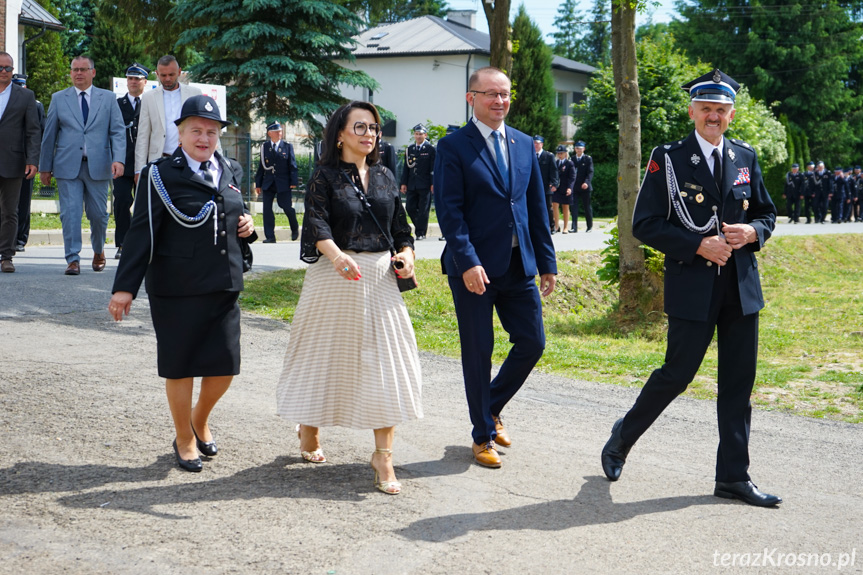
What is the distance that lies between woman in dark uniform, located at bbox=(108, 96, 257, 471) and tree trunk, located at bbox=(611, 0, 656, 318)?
7.40m

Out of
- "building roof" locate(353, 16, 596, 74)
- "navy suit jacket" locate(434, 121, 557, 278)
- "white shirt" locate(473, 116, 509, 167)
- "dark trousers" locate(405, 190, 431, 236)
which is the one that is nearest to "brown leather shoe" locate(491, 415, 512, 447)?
"navy suit jacket" locate(434, 121, 557, 278)

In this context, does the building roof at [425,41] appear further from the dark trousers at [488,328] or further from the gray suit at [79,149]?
the dark trousers at [488,328]

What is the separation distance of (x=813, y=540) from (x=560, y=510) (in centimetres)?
111

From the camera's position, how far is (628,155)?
11.9 m

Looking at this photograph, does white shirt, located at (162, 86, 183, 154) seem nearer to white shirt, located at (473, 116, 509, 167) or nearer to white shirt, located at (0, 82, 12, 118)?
white shirt, located at (0, 82, 12, 118)

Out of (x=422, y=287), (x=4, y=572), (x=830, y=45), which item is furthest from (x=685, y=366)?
(x=830, y=45)

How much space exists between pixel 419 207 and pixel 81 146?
10.1 metres

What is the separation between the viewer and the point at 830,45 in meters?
Answer: 52.6

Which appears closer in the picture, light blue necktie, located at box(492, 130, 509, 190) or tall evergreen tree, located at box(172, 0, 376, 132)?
light blue necktie, located at box(492, 130, 509, 190)

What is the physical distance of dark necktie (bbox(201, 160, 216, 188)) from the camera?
504 cm

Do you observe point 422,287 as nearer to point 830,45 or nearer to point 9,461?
point 9,461

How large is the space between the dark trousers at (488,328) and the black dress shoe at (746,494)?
4.02ft

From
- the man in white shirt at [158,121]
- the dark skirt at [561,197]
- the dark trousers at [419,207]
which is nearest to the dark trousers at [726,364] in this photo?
the man in white shirt at [158,121]

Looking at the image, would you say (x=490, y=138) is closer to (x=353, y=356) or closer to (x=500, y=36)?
(x=353, y=356)
